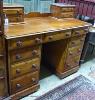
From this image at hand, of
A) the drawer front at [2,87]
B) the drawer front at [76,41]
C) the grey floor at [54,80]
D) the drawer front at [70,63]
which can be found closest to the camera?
the drawer front at [2,87]

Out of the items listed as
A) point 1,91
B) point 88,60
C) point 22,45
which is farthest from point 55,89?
point 88,60

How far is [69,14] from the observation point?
2371 millimetres

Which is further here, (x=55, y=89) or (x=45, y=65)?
(x=45, y=65)

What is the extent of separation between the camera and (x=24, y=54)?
5.32 feet

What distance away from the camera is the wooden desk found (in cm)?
152

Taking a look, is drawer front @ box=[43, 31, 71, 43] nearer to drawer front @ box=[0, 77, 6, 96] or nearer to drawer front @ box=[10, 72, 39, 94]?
drawer front @ box=[10, 72, 39, 94]

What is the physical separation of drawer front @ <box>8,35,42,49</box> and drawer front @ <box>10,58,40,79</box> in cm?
23

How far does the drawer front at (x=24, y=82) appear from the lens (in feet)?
5.66

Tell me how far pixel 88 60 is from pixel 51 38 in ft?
4.71

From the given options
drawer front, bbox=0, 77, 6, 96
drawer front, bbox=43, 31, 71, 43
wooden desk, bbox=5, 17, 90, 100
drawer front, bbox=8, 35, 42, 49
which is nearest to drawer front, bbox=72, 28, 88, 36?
wooden desk, bbox=5, 17, 90, 100

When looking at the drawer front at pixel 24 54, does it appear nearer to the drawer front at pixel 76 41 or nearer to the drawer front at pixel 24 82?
the drawer front at pixel 24 82

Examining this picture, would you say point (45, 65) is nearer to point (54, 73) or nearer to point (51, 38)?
point (54, 73)

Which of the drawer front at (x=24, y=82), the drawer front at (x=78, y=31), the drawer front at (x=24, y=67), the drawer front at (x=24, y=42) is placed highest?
the drawer front at (x=78, y=31)

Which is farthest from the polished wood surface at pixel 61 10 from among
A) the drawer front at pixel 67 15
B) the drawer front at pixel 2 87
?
the drawer front at pixel 2 87
